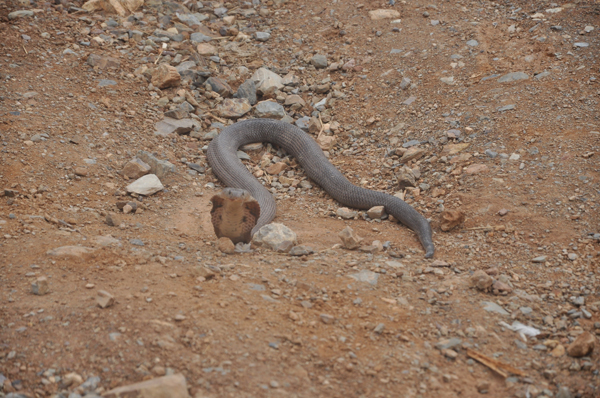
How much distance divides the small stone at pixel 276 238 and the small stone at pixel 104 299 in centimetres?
166

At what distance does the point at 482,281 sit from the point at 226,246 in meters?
2.25

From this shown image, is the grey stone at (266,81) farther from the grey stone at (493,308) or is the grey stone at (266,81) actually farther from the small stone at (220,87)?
the grey stone at (493,308)

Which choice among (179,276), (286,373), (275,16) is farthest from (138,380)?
(275,16)

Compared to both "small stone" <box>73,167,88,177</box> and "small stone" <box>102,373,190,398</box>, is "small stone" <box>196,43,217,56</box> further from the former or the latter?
"small stone" <box>102,373,190,398</box>

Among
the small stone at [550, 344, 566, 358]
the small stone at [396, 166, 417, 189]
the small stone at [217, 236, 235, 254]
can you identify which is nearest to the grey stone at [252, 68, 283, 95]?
the small stone at [396, 166, 417, 189]

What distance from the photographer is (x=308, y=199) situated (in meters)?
6.38

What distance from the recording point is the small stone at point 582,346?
3.25 metres

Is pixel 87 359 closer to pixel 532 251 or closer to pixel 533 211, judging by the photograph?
pixel 532 251

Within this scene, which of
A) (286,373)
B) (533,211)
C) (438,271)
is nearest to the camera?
(286,373)

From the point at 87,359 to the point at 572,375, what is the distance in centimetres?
304

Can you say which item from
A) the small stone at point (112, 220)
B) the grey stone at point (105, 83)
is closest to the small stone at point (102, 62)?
the grey stone at point (105, 83)

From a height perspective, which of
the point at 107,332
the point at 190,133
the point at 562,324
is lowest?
the point at 190,133

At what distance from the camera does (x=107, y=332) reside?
3117 millimetres

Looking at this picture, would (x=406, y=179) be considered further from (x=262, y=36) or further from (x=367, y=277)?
(x=262, y=36)
